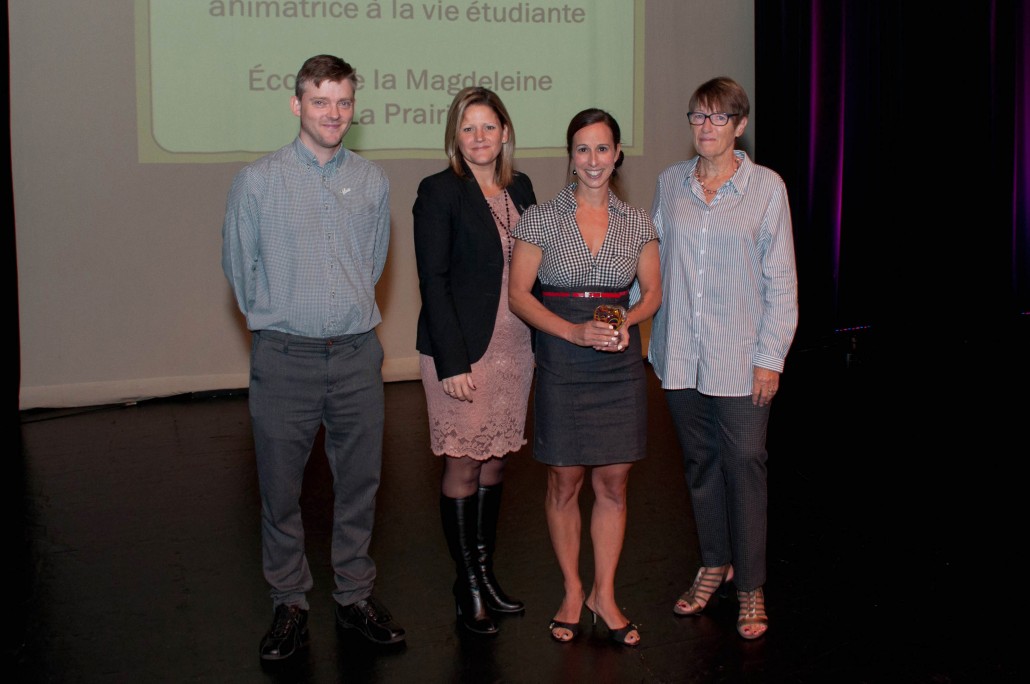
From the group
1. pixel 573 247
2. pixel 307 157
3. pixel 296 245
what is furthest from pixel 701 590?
pixel 307 157

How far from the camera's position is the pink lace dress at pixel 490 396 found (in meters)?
2.75

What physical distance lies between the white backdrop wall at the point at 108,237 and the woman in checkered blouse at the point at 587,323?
11.9ft

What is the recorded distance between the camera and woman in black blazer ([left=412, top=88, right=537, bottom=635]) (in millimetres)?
2656

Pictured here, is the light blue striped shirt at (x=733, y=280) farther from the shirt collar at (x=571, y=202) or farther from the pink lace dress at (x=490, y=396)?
the pink lace dress at (x=490, y=396)

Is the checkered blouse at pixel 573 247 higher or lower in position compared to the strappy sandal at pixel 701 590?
higher

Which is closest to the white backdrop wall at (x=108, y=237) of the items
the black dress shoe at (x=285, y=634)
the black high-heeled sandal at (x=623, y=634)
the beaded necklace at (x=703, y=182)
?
the black dress shoe at (x=285, y=634)

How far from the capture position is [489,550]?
2.93m

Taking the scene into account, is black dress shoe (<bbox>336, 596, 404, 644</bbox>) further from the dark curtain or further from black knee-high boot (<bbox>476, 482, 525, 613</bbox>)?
the dark curtain

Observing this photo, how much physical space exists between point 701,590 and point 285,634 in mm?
1185

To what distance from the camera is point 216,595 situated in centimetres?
314

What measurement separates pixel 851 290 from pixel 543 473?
138 inches

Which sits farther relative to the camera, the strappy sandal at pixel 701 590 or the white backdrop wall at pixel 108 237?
the white backdrop wall at pixel 108 237

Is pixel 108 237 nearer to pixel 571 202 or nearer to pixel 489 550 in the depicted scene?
pixel 489 550

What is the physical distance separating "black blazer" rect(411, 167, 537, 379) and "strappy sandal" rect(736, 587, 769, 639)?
3.32ft
